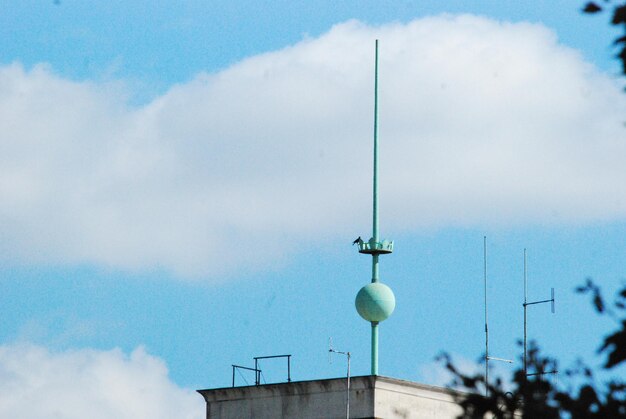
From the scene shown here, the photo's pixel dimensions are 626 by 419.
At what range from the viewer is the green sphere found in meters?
57.1

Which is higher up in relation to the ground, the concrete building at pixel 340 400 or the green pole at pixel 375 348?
the green pole at pixel 375 348

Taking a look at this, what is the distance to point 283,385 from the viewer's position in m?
58.3

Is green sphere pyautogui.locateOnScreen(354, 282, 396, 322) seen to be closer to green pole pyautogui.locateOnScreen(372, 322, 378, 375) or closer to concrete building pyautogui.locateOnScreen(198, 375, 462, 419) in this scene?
green pole pyautogui.locateOnScreen(372, 322, 378, 375)

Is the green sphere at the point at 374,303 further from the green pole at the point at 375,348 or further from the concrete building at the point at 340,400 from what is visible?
the concrete building at the point at 340,400

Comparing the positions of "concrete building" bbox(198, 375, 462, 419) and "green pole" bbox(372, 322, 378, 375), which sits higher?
"green pole" bbox(372, 322, 378, 375)

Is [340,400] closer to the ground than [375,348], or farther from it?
closer to the ground

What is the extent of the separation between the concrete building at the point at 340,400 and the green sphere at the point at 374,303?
2.27 meters

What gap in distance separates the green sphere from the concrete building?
2268 millimetres

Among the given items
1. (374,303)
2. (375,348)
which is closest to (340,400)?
(375,348)

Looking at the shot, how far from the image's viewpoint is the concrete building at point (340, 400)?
56.1 meters

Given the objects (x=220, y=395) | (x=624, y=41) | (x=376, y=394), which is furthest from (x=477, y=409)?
(x=220, y=395)

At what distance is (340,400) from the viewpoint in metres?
57.0

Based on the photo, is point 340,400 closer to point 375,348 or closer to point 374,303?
point 375,348

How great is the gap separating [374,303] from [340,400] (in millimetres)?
3552
